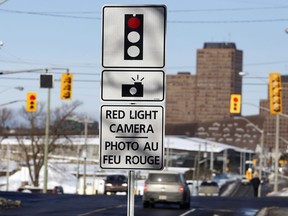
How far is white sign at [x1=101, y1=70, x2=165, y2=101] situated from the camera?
8.08 m

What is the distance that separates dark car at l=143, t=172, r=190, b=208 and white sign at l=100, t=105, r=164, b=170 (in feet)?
99.2

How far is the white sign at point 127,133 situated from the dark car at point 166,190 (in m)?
30.2

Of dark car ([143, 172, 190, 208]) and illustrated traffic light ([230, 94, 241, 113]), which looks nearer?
dark car ([143, 172, 190, 208])

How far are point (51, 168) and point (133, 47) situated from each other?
378ft

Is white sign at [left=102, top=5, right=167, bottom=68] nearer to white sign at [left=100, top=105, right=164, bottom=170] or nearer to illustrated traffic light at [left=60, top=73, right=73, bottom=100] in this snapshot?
white sign at [left=100, top=105, right=164, bottom=170]

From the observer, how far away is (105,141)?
812cm

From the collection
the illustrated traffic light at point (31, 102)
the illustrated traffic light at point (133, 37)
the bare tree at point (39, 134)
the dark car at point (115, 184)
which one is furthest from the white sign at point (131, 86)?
the bare tree at point (39, 134)

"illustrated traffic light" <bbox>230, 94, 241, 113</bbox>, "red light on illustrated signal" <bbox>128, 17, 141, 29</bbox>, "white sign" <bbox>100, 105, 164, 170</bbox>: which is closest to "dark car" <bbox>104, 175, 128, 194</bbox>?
"illustrated traffic light" <bbox>230, 94, 241, 113</bbox>

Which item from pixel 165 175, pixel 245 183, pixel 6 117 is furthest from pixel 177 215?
pixel 6 117

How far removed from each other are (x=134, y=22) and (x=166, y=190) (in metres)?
30.6

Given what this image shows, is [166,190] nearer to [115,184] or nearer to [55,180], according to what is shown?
[115,184]

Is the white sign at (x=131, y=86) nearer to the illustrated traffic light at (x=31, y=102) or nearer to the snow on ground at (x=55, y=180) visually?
the illustrated traffic light at (x=31, y=102)

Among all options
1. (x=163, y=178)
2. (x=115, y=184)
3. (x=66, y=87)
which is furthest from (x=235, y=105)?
(x=115, y=184)

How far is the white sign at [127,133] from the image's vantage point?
8.09 meters
